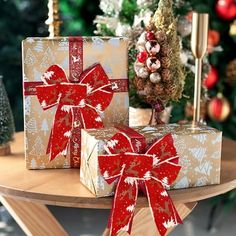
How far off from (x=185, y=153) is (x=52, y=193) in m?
0.28

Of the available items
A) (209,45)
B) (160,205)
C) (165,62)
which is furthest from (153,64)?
(209,45)

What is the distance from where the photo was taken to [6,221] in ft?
7.91

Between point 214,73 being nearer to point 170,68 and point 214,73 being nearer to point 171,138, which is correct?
point 170,68

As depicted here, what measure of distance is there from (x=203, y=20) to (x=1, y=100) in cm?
53

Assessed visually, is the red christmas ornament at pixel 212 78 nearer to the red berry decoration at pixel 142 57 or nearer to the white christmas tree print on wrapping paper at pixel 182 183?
the red berry decoration at pixel 142 57

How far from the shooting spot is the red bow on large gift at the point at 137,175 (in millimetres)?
1096

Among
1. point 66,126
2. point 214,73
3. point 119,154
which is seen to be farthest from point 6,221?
point 119,154

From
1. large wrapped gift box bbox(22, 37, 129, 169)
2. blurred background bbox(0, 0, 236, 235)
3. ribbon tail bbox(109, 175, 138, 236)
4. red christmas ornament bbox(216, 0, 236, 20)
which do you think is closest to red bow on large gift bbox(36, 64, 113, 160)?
large wrapped gift box bbox(22, 37, 129, 169)

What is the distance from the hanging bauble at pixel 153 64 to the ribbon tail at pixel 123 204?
0.31m

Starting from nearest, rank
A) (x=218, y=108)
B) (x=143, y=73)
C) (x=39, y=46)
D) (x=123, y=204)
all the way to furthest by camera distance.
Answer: (x=123, y=204) → (x=39, y=46) → (x=143, y=73) → (x=218, y=108)

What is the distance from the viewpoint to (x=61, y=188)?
3.76 feet

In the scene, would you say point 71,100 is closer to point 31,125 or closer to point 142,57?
point 31,125

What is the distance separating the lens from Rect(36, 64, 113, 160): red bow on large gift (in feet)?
4.07

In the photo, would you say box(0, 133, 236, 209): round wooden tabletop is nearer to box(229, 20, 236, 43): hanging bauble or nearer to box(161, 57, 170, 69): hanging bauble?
box(161, 57, 170, 69): hanging bauble
